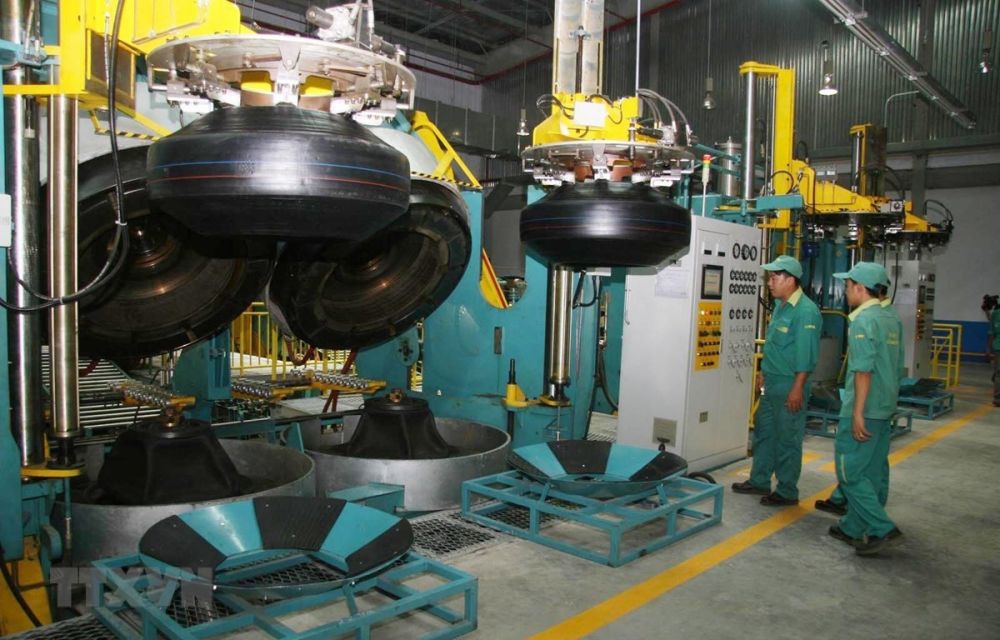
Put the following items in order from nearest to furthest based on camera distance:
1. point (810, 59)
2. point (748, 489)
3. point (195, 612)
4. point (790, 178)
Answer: point (195, 612) < point (748, 489) < point (790, 178) < point (810, 59)

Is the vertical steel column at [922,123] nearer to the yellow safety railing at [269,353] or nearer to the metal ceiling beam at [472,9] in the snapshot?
the metal ceiling beam at [472,9]

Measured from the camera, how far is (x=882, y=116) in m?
14.2

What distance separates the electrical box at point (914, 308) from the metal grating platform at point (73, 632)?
994 centimetres

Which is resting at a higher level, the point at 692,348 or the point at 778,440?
the point at 692,348

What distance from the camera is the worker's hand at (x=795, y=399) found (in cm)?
486

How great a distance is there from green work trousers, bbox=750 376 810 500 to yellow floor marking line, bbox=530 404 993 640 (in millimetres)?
203

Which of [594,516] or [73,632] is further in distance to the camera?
[594,516]

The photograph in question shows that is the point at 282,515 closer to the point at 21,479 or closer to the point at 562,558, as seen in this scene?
the point at 21,479

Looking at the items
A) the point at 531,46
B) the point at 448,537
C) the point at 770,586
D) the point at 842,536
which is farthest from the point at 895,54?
Result: the point at 448,537

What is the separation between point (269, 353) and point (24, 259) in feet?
24.9

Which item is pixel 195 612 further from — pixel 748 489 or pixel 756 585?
pixel 748 489

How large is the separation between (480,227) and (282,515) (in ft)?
8.41

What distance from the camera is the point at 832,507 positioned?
483cm

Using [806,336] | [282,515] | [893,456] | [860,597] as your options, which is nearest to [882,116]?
[893,456]
